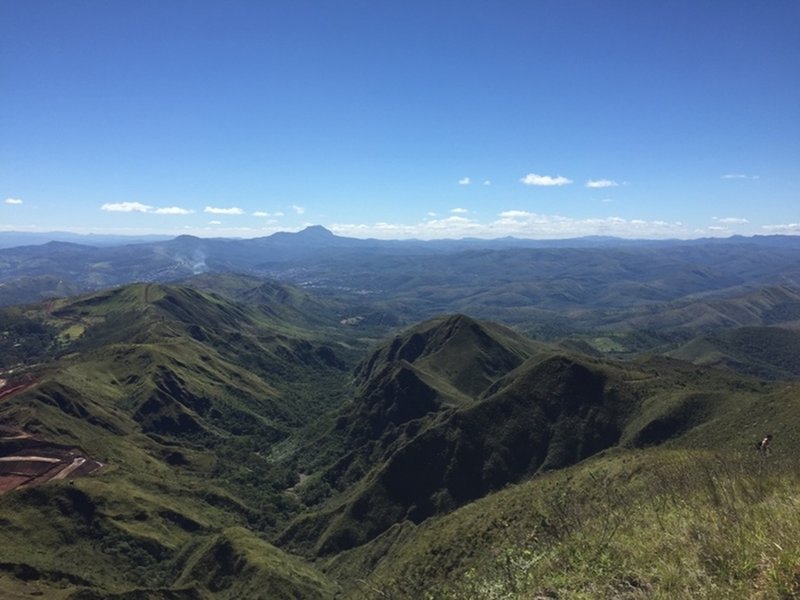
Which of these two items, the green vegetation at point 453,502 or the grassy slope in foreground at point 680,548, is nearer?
the grassy slope in foreground at point 680,548

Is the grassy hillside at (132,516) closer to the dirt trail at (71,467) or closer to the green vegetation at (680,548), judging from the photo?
the dirt trail at (71,467)

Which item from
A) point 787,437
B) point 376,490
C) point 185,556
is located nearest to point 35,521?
point 185,556

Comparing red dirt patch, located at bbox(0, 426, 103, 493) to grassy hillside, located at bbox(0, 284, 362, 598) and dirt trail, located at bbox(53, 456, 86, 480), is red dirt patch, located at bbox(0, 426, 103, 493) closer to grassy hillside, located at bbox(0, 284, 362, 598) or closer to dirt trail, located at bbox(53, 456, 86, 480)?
dirt trail, located at bbox(53, 456, 86, 480)

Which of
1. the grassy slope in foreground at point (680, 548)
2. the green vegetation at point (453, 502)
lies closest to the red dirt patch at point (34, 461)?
the green vegetation at point (453, 502)

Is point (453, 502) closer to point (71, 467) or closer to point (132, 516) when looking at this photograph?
point (132, 516)

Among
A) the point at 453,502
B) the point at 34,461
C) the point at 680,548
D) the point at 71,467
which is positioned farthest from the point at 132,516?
the point at 680,548

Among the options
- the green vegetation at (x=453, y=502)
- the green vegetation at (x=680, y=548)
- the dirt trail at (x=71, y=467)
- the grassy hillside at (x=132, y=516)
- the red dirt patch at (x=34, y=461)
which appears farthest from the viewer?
the dirt trail at (x=71, y=467)

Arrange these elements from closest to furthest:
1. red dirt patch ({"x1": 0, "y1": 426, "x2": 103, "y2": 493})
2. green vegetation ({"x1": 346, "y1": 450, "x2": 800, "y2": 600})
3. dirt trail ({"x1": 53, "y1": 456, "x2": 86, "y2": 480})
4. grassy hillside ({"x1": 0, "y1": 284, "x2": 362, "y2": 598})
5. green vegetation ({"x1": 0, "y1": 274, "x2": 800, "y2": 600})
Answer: green vegetation ({"x1": 346, "y1": 450, "x2": 800, "y2": 600}) < green vegetation ({"x1": 0, "y1": 274, "x2": 800, "y2": 600}) < grassy hillside ({"x1": 0, "y1": 284, "x2": 362, "y2": 598}) < red dirt patch ({"x1": 0, "y1": 426, "x2": 103, "y2": 493}) < dirt trail ({"x1": 53, "y1": 456, "x2": 86, "y2": 480})

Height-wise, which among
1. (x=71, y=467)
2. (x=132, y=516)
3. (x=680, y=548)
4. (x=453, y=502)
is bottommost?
(x=132, y=516)

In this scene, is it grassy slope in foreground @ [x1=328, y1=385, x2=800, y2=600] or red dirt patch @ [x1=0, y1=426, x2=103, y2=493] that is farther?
red dirt patch @ [x1=0, y1=426, x2=103, y2=493]

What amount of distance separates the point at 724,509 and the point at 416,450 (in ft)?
419

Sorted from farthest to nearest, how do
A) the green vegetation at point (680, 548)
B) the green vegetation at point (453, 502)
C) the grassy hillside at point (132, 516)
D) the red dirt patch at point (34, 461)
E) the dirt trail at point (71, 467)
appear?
the dirt trail at point (71, 467), the red dirt patch at point (34, 461), the grassy hillside at point (132, 516), the green vegetation at point (453, 502), the green vegetation at point (680, 548)

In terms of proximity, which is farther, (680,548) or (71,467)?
(71,467)

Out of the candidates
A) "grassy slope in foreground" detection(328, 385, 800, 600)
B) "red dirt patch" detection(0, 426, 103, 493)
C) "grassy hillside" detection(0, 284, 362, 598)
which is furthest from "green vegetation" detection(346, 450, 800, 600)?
"red dirt patch" detection(0, 426, 103, 493)
